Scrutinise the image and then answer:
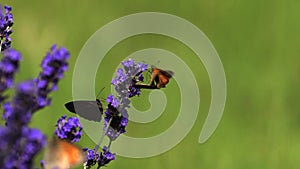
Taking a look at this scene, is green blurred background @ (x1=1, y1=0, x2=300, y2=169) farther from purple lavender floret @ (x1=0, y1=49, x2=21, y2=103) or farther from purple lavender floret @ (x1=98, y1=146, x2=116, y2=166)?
purple lavender floret @ (x1=0, y1=49, x2=21, y2=103)

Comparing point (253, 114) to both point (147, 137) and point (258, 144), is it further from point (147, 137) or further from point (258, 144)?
point (147, 137)

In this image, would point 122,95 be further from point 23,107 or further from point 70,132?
point 23,107

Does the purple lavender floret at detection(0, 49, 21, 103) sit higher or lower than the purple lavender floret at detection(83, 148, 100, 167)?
lower

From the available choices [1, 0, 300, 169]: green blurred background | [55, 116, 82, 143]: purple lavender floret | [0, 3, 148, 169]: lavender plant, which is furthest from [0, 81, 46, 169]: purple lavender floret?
[1, 0, 300, 169]: green blurred background

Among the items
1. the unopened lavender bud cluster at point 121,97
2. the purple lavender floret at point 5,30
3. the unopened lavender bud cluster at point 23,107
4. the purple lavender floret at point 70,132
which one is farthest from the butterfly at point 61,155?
the purple lavender floret at point 5,30

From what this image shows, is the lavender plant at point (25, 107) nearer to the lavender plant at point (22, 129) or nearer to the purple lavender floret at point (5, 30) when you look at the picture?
the lavender plant at point (22, 129)

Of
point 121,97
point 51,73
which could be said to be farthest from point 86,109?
point 51,73
